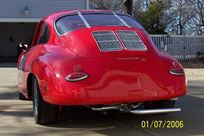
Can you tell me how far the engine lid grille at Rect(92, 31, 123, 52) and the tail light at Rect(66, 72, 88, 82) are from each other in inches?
24.6

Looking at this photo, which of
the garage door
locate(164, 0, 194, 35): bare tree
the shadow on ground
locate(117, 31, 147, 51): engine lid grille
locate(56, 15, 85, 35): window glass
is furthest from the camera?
locate(164, 0, 194, 35): bare tree

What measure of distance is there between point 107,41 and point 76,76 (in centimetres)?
93

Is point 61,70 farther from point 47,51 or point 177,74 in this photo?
point 177,74

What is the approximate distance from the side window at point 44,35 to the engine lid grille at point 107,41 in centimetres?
105

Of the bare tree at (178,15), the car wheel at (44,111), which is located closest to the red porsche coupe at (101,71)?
A: the car wheel at (44,111)

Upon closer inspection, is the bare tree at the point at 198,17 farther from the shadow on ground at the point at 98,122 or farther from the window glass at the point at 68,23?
the window glass at the point at 68,23

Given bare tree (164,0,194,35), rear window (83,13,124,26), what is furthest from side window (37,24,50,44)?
bare tree (164,0,194,35)

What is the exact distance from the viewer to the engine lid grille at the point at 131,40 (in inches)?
300

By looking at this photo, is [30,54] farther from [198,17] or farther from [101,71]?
[198,17]

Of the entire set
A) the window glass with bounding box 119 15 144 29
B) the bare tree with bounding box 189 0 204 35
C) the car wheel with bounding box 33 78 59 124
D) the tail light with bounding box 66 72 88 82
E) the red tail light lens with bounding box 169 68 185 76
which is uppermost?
the window glass with bounding box 119 15 144 29

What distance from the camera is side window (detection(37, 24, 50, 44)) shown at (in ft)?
28.0

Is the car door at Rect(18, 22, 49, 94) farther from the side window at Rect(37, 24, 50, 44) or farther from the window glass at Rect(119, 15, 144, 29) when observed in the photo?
the window glass at Rect(119, 15, 144, 29)

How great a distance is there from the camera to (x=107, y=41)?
7641mm

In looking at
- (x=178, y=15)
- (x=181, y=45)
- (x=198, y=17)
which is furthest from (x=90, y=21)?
(x=178, y=15)
